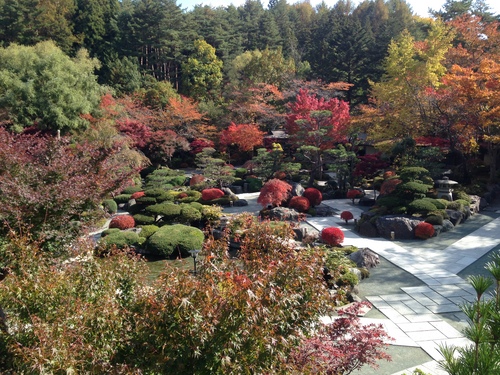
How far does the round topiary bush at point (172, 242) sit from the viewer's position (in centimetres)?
1184

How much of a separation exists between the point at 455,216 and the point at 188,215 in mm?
A: 9689

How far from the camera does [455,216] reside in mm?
14719

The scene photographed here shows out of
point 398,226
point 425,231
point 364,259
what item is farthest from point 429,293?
point 398,226

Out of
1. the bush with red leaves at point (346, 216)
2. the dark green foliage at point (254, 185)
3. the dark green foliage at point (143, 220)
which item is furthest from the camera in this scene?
the dark green foliage at point (254, 185)

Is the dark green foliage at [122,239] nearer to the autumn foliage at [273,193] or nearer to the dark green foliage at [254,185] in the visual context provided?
the autumn foliage at [273,193]

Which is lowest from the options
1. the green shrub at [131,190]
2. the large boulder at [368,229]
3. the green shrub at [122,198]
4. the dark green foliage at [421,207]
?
the green shrub at [122,198]

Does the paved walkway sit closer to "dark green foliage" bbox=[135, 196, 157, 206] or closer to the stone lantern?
the stone lantern

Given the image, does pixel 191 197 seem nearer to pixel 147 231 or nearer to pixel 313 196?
pixel 147 231

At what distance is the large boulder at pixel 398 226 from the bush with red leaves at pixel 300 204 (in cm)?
352

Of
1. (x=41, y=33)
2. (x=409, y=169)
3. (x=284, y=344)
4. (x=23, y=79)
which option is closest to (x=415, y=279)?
(x=409, y=169)

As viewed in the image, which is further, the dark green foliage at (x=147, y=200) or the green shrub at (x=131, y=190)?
the green shrub at (x=131, y=190)

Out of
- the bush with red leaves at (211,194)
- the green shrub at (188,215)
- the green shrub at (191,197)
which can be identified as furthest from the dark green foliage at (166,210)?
the bush with red leaves at (211,194)

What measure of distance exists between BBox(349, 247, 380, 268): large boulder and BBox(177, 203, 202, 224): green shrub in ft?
19.3

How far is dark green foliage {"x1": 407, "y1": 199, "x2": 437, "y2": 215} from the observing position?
1430 cm
